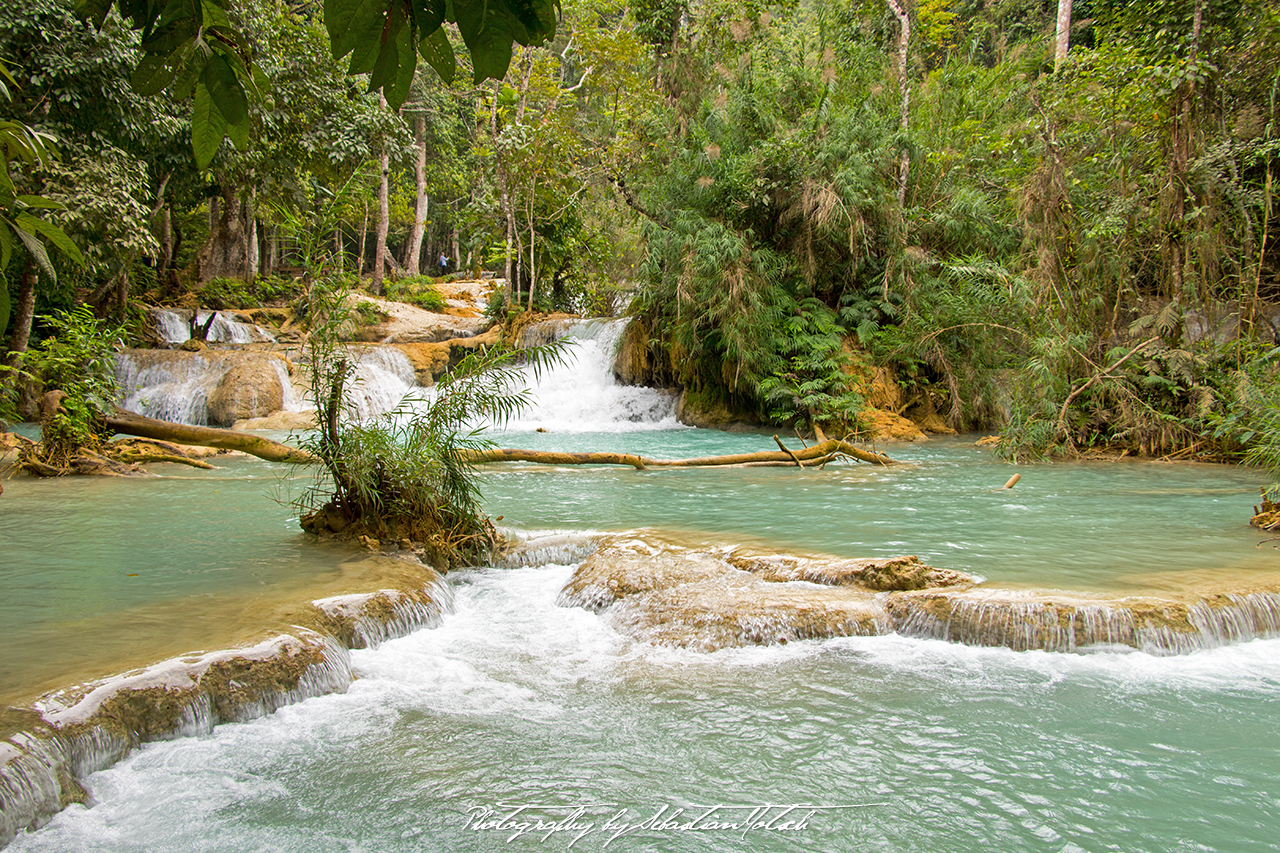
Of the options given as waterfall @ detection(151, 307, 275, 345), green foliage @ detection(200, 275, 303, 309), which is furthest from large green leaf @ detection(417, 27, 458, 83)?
green foliage @ detection(200, 275, 303, 309)

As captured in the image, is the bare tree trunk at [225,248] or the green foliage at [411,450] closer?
the green foliage at [411,450]

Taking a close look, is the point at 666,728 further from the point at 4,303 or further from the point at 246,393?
the point at 246,393

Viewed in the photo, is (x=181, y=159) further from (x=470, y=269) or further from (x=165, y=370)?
(x=470, y=269)

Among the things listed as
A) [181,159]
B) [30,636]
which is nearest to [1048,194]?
[30,636]

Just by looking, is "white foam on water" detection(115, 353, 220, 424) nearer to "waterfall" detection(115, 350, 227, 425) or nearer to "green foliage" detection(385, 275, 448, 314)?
"waterfall" detection(115, 350, 227, 425)

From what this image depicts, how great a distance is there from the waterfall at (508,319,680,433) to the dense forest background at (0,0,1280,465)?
91 cm

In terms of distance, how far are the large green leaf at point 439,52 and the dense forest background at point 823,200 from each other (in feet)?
12.2

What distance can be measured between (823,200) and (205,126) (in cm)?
1441

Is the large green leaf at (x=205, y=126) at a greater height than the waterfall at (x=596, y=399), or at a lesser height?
greater

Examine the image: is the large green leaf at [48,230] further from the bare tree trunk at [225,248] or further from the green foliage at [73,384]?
the bare tree trunk at [225,248]

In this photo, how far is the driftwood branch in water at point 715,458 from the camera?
912 cm

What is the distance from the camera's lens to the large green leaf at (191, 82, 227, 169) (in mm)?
1483

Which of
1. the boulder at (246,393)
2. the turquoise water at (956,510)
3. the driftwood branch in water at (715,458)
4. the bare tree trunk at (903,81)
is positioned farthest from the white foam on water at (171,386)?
the bare tree trunk at (903,81)

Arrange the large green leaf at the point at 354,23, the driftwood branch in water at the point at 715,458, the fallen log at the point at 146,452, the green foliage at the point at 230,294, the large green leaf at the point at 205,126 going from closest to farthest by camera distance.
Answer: the large green leaf at the point at 354,23 → the large green leaf at the point at 205,126 → the driftwood branch in water at the point at 715,458 → the fallen log at the point at 146,452 → the green foliage at the point at 230,294
